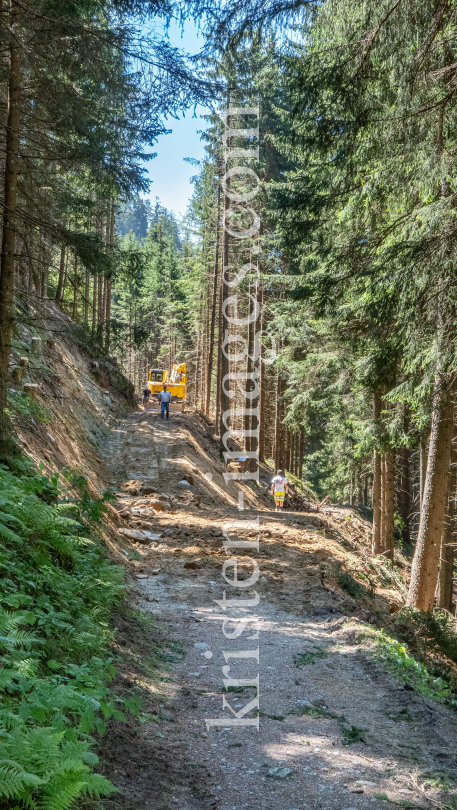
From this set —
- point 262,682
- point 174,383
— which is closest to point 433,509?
point 262,682

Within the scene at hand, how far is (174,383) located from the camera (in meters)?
35.4

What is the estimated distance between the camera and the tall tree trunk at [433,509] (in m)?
9.86

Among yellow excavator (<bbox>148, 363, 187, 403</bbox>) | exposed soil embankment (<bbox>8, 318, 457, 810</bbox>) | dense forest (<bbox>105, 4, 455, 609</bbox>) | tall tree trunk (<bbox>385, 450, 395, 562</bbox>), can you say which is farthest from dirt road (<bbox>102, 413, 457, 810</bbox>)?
yellow excavator (<bbox>148, 363, 187, 403</bbox>)

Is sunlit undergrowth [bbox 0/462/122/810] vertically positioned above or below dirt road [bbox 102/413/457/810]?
above

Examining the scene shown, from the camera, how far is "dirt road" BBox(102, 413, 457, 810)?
11.3ft

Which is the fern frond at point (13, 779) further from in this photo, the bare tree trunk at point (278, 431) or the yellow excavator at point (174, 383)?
the yellow excavator at point (174, 383)

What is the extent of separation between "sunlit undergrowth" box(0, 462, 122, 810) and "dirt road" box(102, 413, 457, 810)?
0.51 metres

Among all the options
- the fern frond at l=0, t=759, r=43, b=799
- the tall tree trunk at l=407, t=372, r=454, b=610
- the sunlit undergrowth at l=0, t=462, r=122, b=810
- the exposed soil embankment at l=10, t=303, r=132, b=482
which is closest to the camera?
the fern frond at l=0, t=759, r=43, b=799

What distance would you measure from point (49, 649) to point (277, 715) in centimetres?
219

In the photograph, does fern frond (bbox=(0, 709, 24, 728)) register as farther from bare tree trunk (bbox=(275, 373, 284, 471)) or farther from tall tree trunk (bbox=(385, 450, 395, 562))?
bare tree trunk (bbox=(275, 373, 284, 471))

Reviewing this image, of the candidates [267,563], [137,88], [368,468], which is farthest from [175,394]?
[137,88]

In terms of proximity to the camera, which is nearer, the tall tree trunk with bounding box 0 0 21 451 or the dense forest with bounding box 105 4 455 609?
the tall tree trunk with bounding box 0 0 21 451

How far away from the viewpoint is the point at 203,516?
1366cm

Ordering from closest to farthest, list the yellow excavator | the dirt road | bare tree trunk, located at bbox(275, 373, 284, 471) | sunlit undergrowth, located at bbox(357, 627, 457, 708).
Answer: the dirt road → sunlit undergrowth, located at bbox(357, 627, 457, 708) → bare tree trunk, located at bbox(275, 373, 284, 471) → the yellow excavator
